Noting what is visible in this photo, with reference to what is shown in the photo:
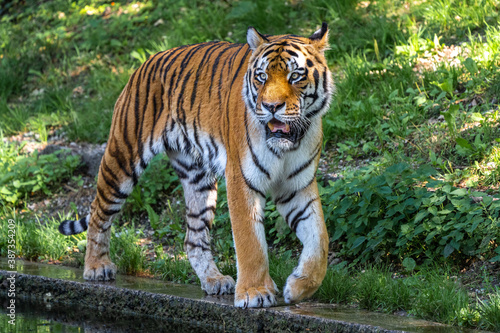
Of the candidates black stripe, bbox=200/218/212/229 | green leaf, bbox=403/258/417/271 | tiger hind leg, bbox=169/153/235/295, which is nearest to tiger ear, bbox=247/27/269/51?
tiger hind leg, bbox=169/153/235/295

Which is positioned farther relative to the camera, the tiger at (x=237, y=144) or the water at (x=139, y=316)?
the tiger at (x=237, y=144)

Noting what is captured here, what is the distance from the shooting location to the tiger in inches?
133

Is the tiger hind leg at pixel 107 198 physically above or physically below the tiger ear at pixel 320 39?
below

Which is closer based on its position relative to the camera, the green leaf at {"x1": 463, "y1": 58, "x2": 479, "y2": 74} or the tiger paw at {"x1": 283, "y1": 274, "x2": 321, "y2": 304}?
the tiger paw at {"x1": 283, "y1": 274, "x2": 321, "y2": 304}

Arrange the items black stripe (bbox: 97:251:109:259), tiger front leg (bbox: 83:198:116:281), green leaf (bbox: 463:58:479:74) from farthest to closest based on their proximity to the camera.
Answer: green leaf (bbox: 463:58:479:74) < black stripe (bbox: 97:251:109:259) < tiger front leg (bbox: 83:198:116:281)

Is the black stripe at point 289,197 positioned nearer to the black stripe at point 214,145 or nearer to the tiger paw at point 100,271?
the black stripe at point 214,145

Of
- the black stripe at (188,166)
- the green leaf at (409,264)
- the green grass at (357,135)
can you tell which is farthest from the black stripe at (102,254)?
the green leaf at (409,264)

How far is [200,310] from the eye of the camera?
3.46 m

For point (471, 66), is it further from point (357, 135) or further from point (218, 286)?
point (218, 286)

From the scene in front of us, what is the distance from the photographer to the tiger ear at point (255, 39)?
3.56m

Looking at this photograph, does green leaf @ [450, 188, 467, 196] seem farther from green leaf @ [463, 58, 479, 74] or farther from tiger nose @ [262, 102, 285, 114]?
green leaf @ [463, 58, 479, 74]

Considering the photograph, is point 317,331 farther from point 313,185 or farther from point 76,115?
point 76,115

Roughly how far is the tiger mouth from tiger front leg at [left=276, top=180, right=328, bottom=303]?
382mm

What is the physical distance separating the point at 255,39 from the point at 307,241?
122 cm
